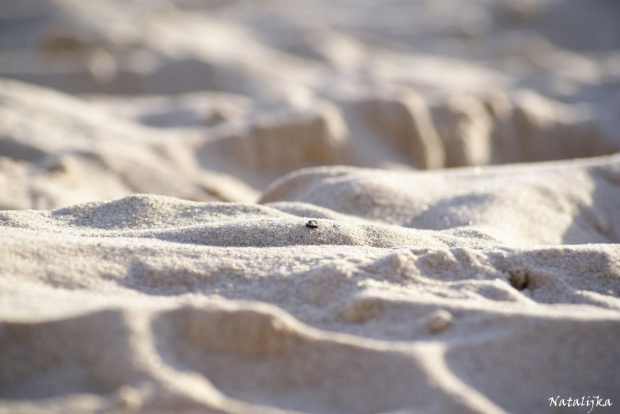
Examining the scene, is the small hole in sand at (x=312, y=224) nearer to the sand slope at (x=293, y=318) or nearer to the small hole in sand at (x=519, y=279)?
the sand slope at (x=293, y=318)

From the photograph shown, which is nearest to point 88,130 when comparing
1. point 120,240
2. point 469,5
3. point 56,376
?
point 120,240

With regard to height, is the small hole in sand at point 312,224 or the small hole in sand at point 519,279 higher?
the small hole in sand at point 312,224

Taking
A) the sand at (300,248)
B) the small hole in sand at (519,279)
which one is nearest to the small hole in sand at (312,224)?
the sand at (300,248)

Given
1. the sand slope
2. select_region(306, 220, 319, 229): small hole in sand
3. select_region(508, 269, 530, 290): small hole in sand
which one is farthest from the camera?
select_region(306, 220, 319, 229): small hole in sand

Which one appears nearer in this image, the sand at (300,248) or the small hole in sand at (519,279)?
the sand at (300,248)

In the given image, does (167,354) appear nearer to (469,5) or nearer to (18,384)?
(18,384)

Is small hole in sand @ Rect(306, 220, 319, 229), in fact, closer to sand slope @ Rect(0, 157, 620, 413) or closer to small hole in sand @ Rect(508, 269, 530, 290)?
sand slope @ Rect(0, 157, 620, 413)

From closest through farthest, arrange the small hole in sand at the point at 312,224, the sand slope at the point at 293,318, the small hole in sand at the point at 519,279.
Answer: the sand slope at the point at 293,318 → the small hole in sand at the point at 519,279 → the small hole in sand at the point at 312,224

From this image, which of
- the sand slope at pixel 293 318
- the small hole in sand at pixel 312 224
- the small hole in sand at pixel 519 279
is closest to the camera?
the sand slope at pixel 293 318

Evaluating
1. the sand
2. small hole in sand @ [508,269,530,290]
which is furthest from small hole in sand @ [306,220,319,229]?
small hole in sand @ [508,269,530,290]
